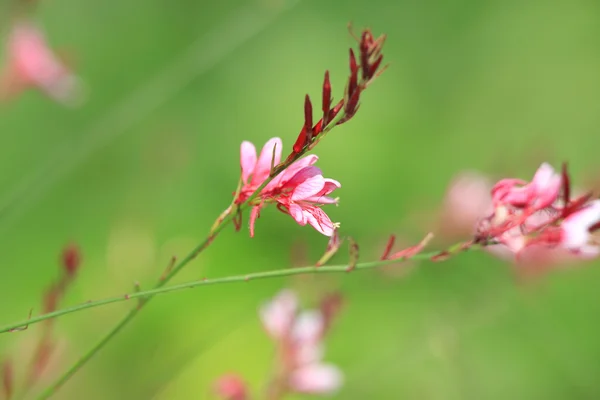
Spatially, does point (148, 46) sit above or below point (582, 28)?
below

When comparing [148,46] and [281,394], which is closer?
[281,394]

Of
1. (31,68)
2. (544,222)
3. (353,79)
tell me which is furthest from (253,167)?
(31,68)

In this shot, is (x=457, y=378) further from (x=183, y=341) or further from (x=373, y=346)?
(x=183, y=341)

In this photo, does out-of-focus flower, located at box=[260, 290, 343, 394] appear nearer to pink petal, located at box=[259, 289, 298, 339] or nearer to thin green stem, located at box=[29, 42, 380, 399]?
pink petal, located at box=[259, 289, 298, 339]

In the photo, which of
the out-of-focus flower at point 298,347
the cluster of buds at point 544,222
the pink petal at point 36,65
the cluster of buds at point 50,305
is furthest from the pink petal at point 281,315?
the pink petal at point 36,65

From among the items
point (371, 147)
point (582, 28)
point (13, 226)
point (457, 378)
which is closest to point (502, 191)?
point (457, 378)

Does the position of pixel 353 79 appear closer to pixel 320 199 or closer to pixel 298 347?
pixel 320 199

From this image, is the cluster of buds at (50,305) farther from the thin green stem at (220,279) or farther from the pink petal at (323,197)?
the pink petal at (323,197)
